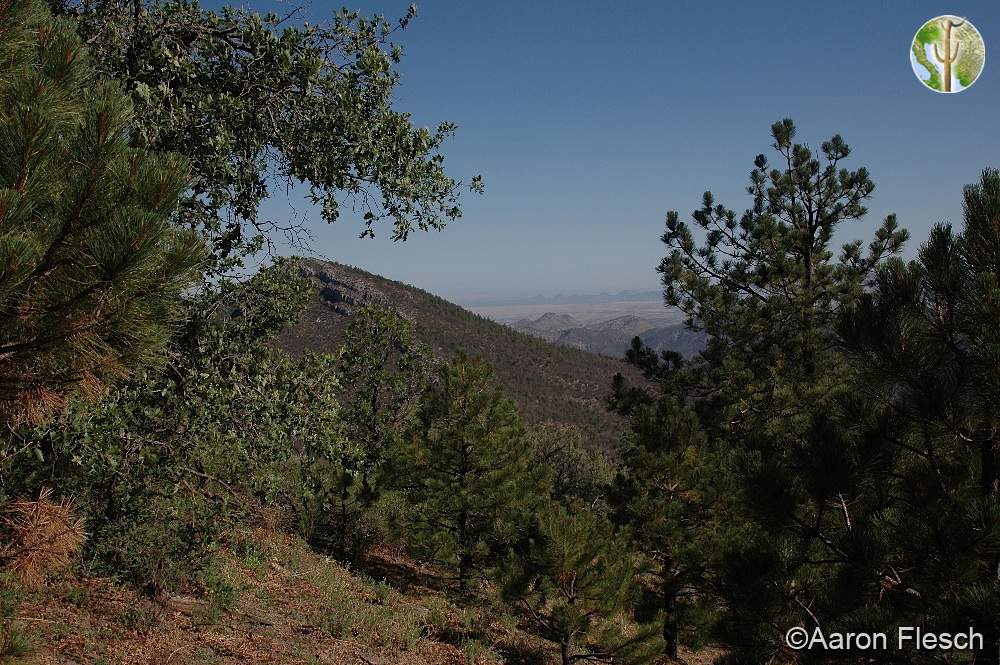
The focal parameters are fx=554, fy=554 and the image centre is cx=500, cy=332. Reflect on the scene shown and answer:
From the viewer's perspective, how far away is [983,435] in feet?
13.5

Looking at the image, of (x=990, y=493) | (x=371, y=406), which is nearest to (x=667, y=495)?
(x=990, y=493)

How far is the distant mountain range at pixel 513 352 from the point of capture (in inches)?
3442

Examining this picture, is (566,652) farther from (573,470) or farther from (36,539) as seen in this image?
(573,470)

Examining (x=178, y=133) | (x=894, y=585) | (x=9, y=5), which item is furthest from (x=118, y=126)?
(x=894, y=585)

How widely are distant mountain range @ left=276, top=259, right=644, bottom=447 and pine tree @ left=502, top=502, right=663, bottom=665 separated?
209 ft

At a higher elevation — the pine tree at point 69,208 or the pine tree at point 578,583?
the pine tree at point 69,208

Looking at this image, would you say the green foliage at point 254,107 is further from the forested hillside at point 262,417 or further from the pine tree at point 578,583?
the pine tree at point 578,583

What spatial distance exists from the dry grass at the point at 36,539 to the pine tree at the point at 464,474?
11.5 metres

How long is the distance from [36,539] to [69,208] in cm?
220

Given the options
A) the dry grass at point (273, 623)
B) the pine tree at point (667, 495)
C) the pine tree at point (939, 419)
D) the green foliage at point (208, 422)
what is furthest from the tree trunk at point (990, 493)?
the pine tree at point (667, 495)

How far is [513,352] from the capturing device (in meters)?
Result: 113

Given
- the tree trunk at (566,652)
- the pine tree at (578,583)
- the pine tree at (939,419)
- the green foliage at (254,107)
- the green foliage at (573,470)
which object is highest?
the green foliage at (254,107)

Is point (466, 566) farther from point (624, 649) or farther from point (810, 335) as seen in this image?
point (810, 335)

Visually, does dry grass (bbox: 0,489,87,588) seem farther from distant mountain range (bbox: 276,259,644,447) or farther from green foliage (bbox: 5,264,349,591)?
distant mountain range (bbox: 276,259,644,447)
